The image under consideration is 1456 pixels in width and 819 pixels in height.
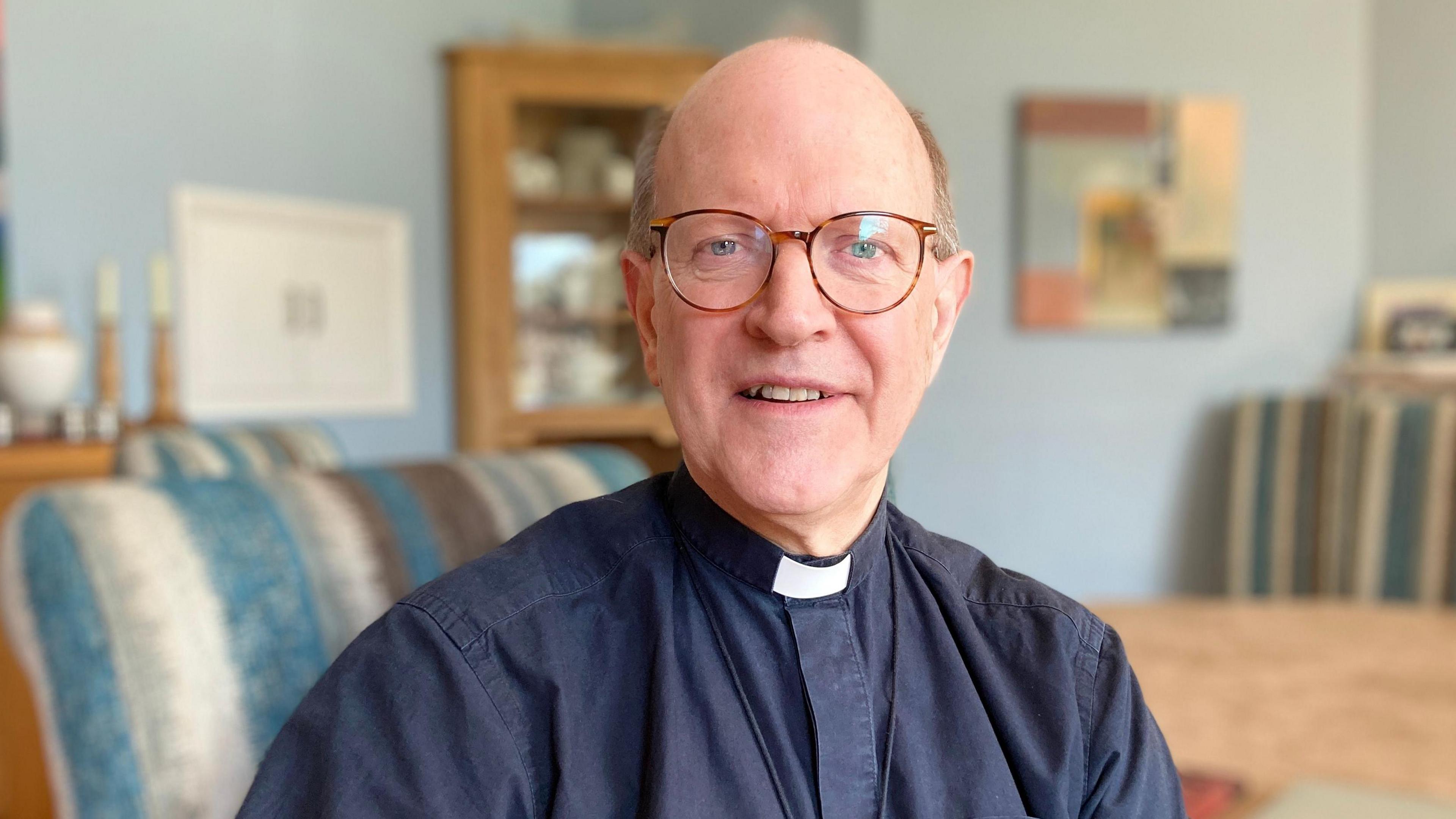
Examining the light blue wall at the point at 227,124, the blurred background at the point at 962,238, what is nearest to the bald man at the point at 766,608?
the blurred background at the point at 962,238

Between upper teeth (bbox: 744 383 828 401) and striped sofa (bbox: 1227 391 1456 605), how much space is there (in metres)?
2.33

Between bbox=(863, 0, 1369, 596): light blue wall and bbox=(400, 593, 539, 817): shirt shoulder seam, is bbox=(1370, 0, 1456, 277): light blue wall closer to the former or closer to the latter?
bbox=(863, 0, 1369, 596): light blue wall

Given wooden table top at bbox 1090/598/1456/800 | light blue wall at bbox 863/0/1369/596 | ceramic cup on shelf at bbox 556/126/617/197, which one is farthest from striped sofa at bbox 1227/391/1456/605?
ceramic cup on shelf at bbox 556/126/617/197

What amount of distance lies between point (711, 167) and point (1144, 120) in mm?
2909

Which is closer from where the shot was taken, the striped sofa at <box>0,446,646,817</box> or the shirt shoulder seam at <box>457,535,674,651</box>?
the shirt shoulder seam at <box>457,535,674,651</box>

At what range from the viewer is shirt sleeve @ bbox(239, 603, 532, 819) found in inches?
24.8

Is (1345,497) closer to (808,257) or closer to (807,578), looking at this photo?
(807,578)

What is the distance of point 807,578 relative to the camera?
701mm

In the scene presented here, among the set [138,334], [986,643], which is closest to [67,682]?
[986,643]

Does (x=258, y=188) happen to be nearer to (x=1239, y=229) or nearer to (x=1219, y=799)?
(x=1239, y=229)

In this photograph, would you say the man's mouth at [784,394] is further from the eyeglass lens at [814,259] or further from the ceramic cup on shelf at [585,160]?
the ceramic cup on shelf at [585,160]

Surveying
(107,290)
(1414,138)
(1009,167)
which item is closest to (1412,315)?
(1414,138)

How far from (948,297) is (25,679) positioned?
1.06 m

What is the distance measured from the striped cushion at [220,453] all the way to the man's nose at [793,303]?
62 cm
